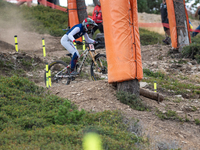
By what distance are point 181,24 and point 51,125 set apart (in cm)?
916

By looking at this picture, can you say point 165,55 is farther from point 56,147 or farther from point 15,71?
point 56,147

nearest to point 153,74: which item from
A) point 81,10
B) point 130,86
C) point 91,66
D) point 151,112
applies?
point 91,66

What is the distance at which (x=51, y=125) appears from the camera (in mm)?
4535

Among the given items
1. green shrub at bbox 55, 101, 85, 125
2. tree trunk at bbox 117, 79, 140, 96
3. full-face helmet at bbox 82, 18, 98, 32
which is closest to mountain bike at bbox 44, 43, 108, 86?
full-face helmet at bbox 82, 18, 98, 32

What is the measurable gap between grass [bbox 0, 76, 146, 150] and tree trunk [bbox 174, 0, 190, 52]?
7.67 metres

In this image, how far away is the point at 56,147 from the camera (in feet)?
12.2

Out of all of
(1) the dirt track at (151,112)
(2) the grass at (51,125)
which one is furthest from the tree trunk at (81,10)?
(2) the grass at (51,125)

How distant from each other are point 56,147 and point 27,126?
44.5 inches

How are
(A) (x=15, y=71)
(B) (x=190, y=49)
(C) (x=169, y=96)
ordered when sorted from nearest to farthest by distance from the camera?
(C) (x=169, y=96), (A) (x=15, y=71), (B) (x=190, y=49)

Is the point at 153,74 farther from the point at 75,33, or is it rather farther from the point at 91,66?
the point at 75,33

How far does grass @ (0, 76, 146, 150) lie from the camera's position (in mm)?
3879

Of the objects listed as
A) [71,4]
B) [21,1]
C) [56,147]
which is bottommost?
[56,147]

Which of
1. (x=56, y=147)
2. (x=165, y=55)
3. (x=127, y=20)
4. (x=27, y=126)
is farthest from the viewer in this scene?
(x=165, y=55)

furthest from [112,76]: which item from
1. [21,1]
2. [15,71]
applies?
[21,1]
